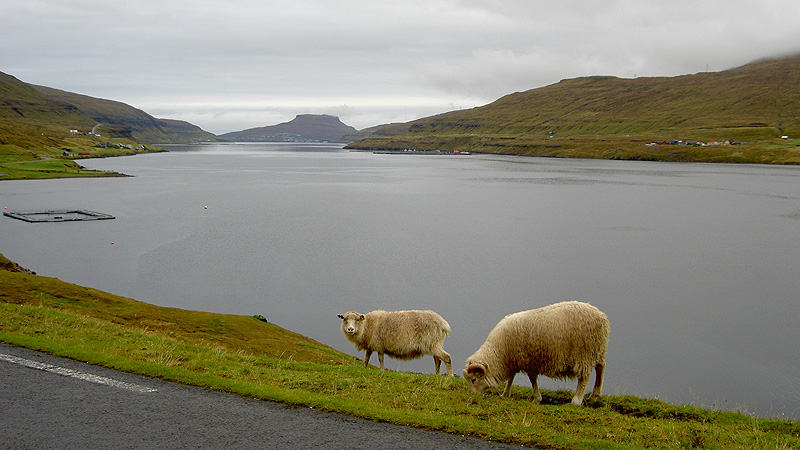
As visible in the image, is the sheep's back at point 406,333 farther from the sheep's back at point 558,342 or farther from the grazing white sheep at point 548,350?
the sheep's back at point 558,342

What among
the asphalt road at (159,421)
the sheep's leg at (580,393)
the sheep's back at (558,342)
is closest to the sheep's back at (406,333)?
the sheep's back at (558,342)

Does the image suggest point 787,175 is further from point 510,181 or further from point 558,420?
point 558,420

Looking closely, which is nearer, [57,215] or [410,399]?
[410,399]

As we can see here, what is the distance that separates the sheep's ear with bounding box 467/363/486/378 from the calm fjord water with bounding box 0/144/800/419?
9903 millimetres

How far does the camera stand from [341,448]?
9.66m

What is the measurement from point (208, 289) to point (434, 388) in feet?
104

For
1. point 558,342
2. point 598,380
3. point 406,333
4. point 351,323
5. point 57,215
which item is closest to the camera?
point 558,342

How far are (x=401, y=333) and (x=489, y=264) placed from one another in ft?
104

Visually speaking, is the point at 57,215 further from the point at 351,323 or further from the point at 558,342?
the point at 558,342

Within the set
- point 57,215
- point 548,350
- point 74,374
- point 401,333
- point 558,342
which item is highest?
point 558,342

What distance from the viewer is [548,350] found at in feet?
42.4

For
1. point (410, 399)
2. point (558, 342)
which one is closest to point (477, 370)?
point (410, 399)

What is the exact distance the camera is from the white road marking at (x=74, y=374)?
12.2m

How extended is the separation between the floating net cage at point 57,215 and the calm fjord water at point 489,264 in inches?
95.3
